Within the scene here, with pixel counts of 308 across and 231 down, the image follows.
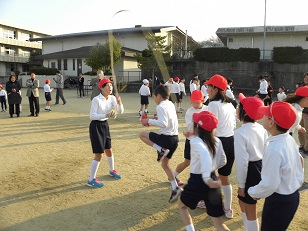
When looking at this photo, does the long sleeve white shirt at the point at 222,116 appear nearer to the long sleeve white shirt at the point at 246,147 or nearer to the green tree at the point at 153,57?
the long sleeve white shirt at the point at 246,147

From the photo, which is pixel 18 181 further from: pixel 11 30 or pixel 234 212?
pixel 11 30

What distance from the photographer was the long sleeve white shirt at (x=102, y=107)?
4562 millimetres

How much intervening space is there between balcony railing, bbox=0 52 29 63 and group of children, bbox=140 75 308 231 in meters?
44.7

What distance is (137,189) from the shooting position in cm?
462

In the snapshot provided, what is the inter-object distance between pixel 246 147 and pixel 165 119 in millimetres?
1485

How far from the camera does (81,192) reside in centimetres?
450

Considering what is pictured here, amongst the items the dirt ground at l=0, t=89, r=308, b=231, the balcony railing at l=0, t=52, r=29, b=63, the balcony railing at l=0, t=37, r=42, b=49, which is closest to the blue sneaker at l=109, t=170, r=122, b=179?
the dirt ground at l=0, t=89, r=308, b=231

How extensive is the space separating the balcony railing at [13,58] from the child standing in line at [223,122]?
45.4 m

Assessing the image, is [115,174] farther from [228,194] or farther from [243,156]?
[243,156]

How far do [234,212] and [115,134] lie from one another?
17.7 feet

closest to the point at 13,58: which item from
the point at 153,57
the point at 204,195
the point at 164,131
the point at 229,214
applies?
the point at 153,57

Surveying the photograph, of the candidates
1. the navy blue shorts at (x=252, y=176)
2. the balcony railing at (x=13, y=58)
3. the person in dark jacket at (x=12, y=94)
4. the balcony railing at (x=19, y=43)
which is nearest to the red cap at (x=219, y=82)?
the navy blue shorts at (x=252, y=176)

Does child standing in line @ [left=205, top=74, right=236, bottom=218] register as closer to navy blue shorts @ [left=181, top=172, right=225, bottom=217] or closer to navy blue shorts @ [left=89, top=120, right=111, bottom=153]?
navy blue shorts @ [left=181, top=172, right=225, bottom=217]

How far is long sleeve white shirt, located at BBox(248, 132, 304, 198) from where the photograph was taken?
2283mm
